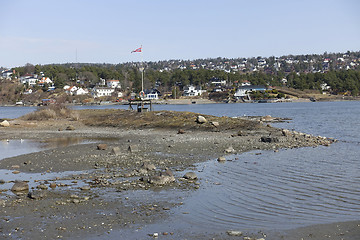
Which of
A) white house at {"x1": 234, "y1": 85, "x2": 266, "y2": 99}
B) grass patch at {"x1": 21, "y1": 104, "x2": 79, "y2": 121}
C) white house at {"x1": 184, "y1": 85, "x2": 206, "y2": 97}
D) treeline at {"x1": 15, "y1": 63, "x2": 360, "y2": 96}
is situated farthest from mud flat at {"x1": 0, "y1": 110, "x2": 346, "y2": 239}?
treeline at {"x1": 15, "y1": 63, "x2": 360, "y2": 96}

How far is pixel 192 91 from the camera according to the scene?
558ft

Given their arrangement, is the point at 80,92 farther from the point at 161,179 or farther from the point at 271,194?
the point at 271,194

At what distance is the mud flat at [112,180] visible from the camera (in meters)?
11.1

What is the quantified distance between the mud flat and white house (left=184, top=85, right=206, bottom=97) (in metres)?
133

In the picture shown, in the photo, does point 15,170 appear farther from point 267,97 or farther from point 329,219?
point 267,97

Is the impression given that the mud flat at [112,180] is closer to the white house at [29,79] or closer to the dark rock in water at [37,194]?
the dark rock in water at [37,194]

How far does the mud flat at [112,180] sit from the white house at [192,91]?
13303cm

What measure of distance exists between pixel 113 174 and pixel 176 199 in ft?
15.2

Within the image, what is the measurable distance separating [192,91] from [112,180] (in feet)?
507

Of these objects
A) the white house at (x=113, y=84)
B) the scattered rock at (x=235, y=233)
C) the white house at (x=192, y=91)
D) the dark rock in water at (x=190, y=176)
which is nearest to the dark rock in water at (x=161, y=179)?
the dark rock in water at (x=190, y=176)

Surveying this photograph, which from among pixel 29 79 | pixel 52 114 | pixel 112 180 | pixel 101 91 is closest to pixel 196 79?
pixel 101 91

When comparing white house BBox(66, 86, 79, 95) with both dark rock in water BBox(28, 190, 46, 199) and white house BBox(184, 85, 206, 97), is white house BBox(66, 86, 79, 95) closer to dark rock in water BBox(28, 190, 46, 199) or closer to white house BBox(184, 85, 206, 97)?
white house BBox(184, 85, 206, 97)

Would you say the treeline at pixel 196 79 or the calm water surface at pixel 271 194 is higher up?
the treeline at pixel 196 79

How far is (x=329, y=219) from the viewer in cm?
1145
